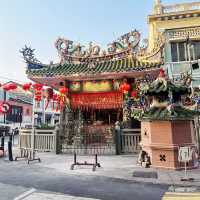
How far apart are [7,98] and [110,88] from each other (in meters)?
29.8

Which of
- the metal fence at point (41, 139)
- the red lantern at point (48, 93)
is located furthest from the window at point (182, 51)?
the metal fence at point (41, 139)

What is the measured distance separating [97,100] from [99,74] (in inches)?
85.1

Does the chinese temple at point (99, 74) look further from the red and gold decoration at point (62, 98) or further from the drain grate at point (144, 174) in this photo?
the drain grate at point (144, 174)

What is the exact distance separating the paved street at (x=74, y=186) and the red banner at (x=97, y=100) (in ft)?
26.2

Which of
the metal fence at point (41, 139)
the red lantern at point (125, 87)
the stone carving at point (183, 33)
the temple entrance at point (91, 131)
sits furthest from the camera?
the stone carving at point (183, 33)

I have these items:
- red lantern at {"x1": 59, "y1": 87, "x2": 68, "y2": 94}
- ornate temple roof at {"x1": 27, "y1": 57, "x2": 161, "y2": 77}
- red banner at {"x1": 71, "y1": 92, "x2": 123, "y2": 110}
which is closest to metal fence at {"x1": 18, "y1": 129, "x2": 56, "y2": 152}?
red lantern at {"x1": 59, "y1": 87, "x2": 68, "y2": 94}

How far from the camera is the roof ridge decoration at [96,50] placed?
16.1 m

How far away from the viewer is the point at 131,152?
12.2 metres

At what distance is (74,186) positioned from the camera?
6.26 meters

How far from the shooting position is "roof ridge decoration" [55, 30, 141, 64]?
16078 millimetres

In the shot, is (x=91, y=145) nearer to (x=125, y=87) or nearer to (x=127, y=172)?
(x=125, y=87)

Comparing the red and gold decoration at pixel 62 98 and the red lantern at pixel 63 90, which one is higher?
the red lantern at pixel 63 90

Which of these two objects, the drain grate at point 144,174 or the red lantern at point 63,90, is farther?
the red lantern at point 63,90

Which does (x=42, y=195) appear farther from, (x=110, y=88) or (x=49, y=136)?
(x=110, y=88)
